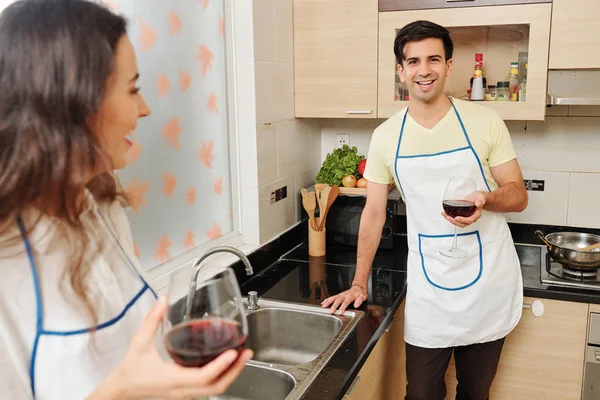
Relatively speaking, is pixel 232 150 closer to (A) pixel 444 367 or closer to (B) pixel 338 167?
(B) pixel 338 167

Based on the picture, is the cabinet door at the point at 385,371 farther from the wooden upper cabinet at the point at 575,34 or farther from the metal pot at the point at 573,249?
the wooden upper cabinet at the point at 575,34

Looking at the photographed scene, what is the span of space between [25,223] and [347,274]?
1.63 m

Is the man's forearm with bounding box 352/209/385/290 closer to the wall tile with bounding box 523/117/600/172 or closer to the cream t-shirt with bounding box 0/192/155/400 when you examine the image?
the wall tile with bounding box 523/117/600/172

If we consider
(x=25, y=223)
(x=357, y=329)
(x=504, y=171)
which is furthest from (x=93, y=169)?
(x=504, y=171)

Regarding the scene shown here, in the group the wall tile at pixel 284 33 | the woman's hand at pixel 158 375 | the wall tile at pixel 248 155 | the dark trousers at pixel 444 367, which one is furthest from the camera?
the wall tile at pixel 284 33

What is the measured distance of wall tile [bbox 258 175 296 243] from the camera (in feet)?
7.50

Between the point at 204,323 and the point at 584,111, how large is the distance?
7.51 ft

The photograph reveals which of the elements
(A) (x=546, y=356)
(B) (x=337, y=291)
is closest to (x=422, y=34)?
(B) (x=337, y=291)

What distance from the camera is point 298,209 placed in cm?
263

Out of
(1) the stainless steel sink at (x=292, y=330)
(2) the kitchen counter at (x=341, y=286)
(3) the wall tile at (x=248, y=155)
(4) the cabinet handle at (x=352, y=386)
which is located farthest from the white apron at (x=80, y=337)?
(3) the wall tile at (x=248, y=155)

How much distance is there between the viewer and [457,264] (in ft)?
6.12

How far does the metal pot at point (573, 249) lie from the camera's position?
7.00 feet

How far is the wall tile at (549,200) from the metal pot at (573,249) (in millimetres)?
219

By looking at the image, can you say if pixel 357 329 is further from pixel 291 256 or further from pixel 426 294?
pixel 291 256
